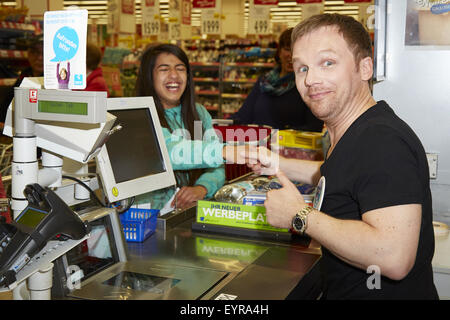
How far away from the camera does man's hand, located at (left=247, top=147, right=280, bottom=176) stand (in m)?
2.16

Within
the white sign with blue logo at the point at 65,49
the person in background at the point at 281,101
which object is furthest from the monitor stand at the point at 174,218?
the person in background at the point at 281,101

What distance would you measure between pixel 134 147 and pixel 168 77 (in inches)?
48.8

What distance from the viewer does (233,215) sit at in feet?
6.77

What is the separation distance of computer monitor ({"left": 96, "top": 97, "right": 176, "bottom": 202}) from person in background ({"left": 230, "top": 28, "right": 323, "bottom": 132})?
104 inches

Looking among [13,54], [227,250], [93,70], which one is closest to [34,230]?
[227,250]

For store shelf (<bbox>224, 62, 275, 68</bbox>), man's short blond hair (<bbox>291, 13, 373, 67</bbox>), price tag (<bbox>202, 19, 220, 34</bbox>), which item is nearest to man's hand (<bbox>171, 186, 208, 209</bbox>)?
man's short blond hair (<bbox>291, 13, 373, 67</bbox>)

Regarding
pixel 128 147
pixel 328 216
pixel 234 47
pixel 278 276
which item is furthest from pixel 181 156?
pixel 234 47

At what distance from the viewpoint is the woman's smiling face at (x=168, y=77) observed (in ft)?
10.0

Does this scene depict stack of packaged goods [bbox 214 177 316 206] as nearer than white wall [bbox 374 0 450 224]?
Yes

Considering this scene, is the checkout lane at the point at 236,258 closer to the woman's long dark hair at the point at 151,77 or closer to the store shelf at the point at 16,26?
the woman's long dark hair at the point at 151,77

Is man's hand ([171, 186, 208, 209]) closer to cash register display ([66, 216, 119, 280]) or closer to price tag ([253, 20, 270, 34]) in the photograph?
cash register display ([66, 216, 119, 280])

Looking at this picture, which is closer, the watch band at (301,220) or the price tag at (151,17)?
the watch band at (301,220)

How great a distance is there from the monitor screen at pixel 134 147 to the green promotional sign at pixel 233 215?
279 mm

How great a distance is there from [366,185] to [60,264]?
937 mm
